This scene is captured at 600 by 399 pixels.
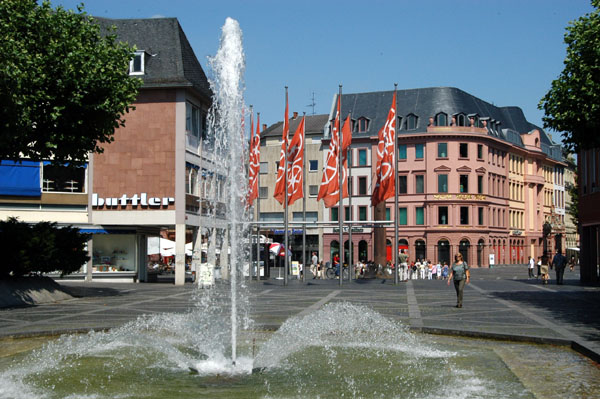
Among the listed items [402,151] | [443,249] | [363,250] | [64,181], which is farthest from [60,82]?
[402,151]

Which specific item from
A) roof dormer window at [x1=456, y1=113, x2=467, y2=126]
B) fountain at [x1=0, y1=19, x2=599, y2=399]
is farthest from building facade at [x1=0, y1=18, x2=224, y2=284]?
roof dormer window at [x1=456, y1=113, x2=467, y2=126]

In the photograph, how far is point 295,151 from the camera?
42344 mm

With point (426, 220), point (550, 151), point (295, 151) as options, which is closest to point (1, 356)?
point (295, 151)

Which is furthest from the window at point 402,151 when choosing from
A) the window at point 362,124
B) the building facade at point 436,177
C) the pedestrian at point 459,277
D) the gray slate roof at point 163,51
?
the pedestrian at point 459,277

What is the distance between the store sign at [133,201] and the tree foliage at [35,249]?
15.2 m

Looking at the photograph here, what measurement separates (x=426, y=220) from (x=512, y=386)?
84.2 m

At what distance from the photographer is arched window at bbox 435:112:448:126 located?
313ft

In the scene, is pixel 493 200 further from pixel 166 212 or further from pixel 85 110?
pixel 85 110

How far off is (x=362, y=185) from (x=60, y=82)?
71.1 m

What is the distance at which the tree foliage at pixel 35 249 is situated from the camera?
28.0 m

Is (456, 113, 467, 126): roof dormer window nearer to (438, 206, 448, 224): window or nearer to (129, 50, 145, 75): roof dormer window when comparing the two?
(438, 206, 448, 224): window

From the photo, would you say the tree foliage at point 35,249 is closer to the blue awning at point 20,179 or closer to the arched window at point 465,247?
the blue awning at point 20,179

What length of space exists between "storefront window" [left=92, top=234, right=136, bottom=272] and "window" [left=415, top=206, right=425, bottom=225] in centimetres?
5196

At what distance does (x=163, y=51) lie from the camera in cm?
4838
